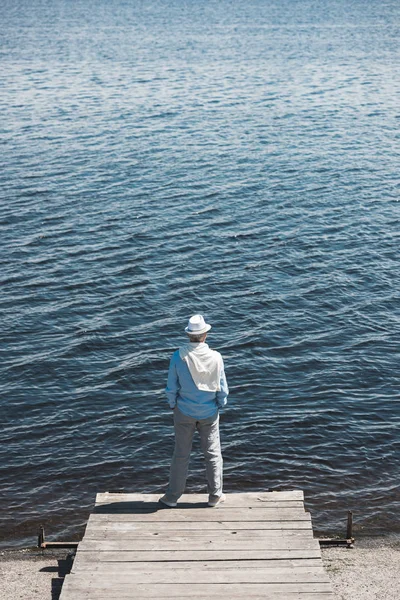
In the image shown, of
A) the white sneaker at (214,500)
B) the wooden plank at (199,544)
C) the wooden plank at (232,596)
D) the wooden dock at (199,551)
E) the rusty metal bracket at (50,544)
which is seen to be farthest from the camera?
the rusty metal bracket at (50,544)

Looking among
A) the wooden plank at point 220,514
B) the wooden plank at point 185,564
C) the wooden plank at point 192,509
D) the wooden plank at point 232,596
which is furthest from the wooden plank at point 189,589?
the wooden plank at point 192,509

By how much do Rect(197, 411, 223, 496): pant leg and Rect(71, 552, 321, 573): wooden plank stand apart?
1.58m

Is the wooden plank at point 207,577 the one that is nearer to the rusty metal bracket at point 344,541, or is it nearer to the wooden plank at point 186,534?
the wooden plank at point 186,534

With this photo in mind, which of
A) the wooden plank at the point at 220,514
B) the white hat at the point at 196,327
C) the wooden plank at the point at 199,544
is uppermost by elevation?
the white hat at the point at 196,327

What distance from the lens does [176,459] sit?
13867mm

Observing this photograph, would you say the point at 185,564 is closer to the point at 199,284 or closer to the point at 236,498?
the point at 236,498

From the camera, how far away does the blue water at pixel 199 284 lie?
18.7m

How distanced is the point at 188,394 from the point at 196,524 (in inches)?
78.2

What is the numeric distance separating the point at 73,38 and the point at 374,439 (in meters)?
81.4

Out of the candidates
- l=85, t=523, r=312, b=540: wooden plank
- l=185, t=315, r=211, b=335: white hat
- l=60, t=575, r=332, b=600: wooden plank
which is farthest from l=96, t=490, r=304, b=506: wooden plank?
l=185, t=315, r=211, b=335: white hat

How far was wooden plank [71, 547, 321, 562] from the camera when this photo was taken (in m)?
12.6

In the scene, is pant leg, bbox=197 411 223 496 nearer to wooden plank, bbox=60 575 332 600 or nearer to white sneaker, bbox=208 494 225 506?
white sneaker, bbox=208 494 225 506

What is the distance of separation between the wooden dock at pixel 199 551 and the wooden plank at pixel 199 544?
14mm

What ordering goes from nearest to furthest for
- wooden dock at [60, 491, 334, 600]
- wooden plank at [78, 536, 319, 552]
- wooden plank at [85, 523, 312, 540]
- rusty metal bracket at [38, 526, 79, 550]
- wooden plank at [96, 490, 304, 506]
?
1. wooden dock at [60, 491, 334, 600]
2. wooden plank at [78, 536, 319, 552]
3. wooden plank at [85, 523, 312, 540]
4. wooden plank at [96, 490, 304, 506]
5. rusty metal bracket at [38, 526, 79, 550]
